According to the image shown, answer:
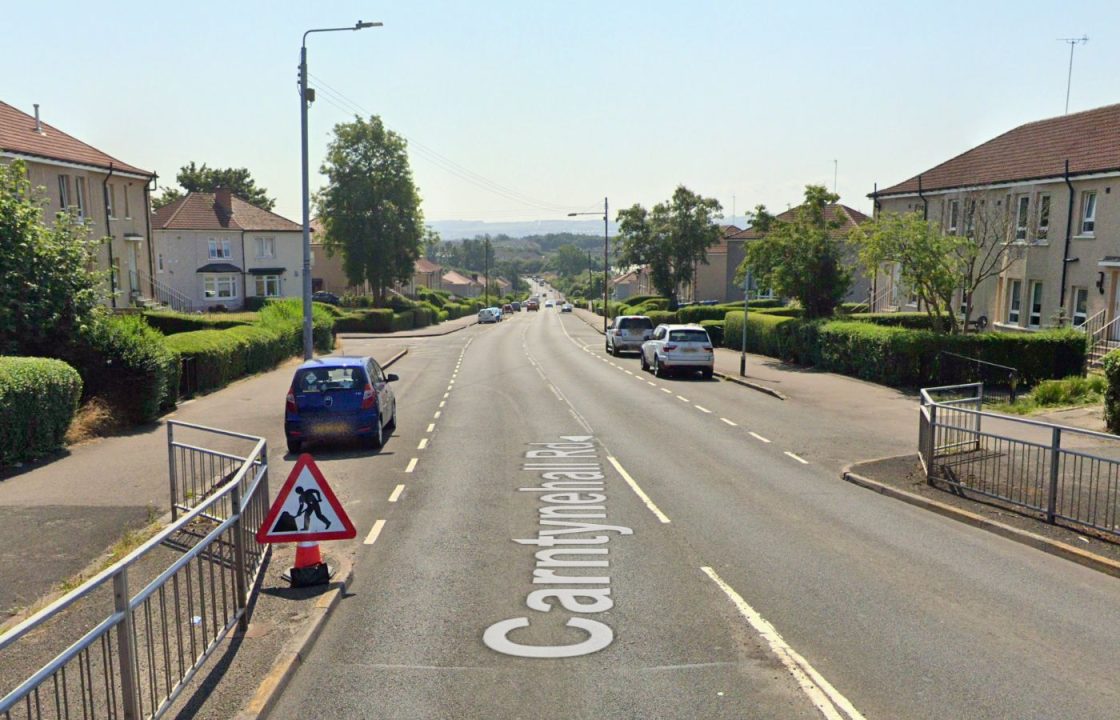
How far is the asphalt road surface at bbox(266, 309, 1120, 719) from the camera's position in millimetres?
6051

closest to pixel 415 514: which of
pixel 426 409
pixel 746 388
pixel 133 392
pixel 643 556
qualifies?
pixel 643 556

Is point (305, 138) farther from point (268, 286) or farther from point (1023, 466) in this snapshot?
point (268, 286)

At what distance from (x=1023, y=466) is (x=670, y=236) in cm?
5555

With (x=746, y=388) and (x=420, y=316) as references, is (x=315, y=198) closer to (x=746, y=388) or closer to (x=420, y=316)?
(x=420, y=316)

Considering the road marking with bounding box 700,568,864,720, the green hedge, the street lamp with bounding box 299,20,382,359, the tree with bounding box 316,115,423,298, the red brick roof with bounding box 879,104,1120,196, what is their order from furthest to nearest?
1. the tree with bounding box 316,115,423,298
2. the red brick roof with bounding box 879,104,1120,196
3. the street lamp with bounding box 299,20,382,359
4. the green hedge
5. the road marking with bounding box 700,568,864,720

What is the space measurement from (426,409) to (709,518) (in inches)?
481

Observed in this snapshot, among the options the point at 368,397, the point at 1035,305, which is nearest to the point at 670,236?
the point at 1035,305

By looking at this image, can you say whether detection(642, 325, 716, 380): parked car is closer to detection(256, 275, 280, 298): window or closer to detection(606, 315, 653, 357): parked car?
detection(606, 315, 653, 357): parked car

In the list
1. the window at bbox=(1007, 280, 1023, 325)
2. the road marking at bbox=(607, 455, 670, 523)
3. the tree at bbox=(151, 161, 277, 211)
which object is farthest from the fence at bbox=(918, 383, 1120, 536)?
the tree at bbox=(151, 161, 277, 211)

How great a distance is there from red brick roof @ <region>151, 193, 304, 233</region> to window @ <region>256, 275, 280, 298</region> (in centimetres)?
347

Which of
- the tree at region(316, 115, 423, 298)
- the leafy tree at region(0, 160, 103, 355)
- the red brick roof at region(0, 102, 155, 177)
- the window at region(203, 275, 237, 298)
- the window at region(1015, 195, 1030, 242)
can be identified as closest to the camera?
the leafy tree at region(0, 160, 103, 355)

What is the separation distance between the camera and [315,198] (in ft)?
233

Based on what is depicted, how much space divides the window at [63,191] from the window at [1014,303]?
3594 cm

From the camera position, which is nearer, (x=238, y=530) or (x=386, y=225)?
(x=238, y=530)
